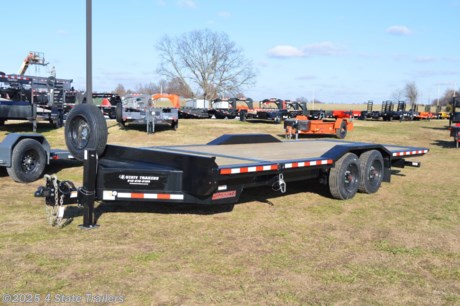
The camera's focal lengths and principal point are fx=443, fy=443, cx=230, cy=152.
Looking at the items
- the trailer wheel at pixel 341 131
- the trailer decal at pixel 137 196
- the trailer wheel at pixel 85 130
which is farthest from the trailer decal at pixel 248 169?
the trailer wheel at pixel 341 131

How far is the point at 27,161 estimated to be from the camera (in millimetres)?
7809

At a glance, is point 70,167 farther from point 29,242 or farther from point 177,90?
point 177,90

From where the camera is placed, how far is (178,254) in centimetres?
439

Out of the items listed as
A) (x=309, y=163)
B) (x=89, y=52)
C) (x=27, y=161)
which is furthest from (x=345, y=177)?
(x=89, y=52)

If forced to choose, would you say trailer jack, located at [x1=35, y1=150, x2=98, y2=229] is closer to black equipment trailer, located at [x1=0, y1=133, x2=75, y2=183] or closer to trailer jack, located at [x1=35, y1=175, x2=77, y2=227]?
trailer jack, located at [x1=35, y1=175, x2=77, y2=227]

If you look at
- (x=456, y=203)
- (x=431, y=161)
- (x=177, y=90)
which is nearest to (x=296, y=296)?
(x=456, y=203)

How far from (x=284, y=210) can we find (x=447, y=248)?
7.15ft

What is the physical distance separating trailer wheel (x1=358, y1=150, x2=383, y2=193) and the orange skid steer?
9.88 m

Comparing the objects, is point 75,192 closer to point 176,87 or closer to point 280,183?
point 280,183

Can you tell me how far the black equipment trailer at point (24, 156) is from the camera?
24.5ft

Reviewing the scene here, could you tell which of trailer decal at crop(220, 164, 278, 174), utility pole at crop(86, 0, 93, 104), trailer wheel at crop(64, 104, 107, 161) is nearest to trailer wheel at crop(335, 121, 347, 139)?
utility pole at crop(86, 0, 93, 104)

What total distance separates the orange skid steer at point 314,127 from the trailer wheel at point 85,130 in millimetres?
12521

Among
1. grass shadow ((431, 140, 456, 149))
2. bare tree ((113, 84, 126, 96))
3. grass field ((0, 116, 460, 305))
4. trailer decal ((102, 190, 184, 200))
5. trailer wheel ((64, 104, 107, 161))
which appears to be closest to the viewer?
grass field ((0, 116, 460, 305))

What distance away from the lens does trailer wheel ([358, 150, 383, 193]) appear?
723 centimetres
